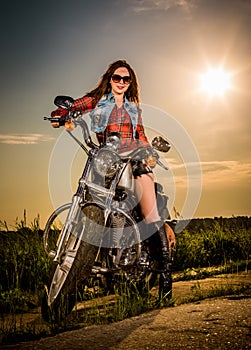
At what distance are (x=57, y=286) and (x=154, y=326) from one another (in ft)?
2.80

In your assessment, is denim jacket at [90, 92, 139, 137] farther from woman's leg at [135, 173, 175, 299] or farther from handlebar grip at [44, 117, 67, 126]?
handlebar grip at [44, 117, 67, 126]

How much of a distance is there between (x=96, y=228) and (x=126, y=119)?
1.53m

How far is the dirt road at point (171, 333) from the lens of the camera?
2939 millimetres

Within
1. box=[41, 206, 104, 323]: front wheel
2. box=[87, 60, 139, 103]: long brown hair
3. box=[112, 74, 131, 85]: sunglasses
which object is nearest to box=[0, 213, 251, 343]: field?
box=[41, 206, 104, 323]: front wheel

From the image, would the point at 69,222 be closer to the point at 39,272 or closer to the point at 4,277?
the point at 39,272

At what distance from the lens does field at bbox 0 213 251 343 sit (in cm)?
379

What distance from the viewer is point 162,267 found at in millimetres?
4500

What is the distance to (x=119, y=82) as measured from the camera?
16.8 ft

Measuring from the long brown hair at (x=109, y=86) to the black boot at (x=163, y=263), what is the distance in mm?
1472

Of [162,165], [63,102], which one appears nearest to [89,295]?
[162,165]

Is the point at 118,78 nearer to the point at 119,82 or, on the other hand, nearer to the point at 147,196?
the point at 119,82

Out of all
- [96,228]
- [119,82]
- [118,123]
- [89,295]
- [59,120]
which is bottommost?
[89,295]

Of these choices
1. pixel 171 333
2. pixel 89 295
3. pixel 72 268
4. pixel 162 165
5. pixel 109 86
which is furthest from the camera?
pixel 109 86

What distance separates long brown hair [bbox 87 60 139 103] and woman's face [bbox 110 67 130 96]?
0.07 metres
